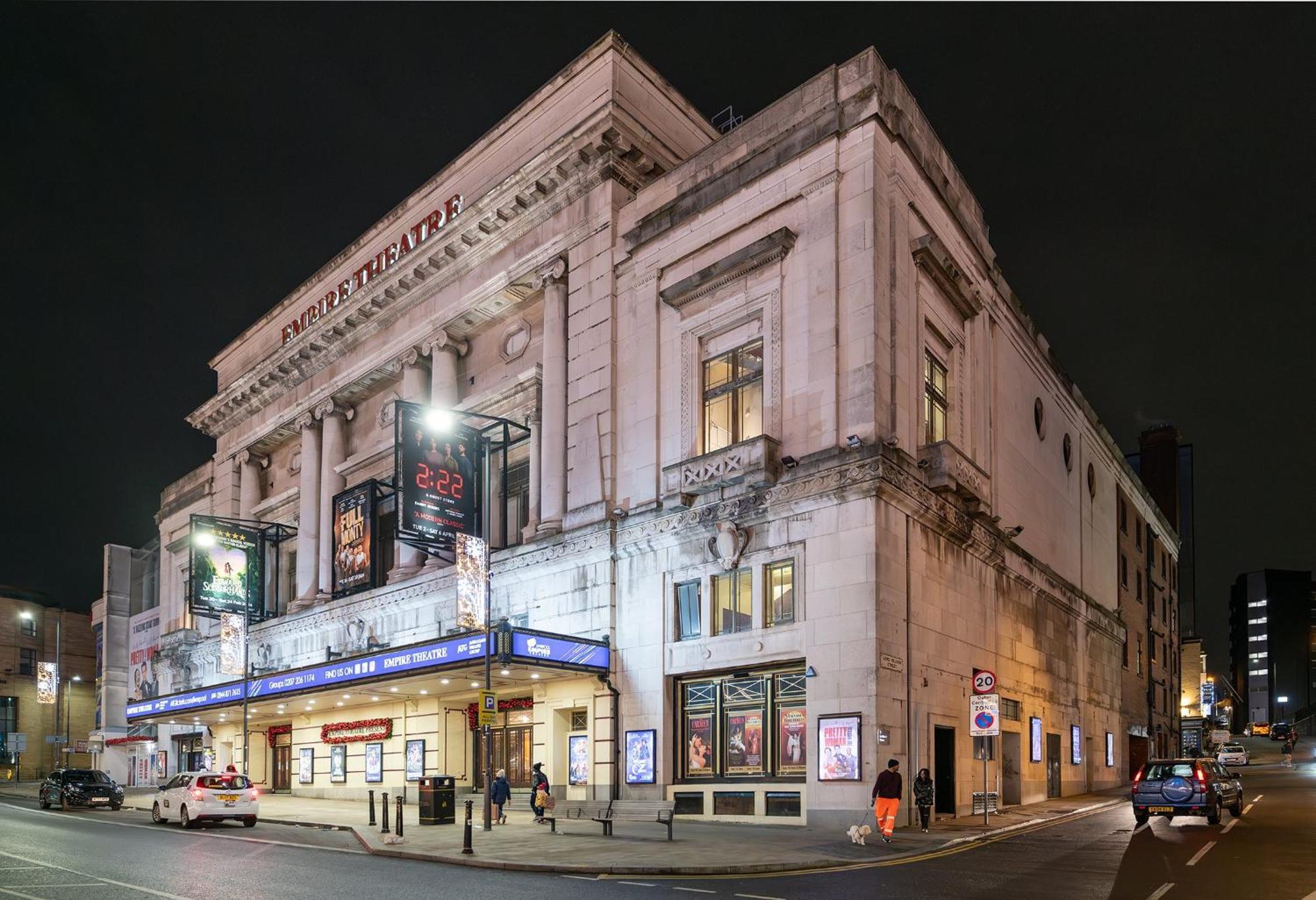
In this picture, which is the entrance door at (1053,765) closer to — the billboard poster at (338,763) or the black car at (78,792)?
the billboard poster at (338,763)

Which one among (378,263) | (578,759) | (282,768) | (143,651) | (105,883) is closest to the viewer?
(105,883)

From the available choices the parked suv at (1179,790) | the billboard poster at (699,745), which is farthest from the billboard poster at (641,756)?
the parked suv at (1179,790)

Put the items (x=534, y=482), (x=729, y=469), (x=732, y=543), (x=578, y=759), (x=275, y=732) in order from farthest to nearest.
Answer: (x=275, y=732) < (x=534, y=482) < (x=578, y=759) < (x=729, y=469) < (x=732, y=543)

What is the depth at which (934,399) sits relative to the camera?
109ft

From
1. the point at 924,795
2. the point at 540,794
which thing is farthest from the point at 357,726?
the point at 924,795

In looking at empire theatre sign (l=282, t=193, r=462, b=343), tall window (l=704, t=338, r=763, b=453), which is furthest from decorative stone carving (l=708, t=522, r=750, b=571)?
empire theatre sign (l=282, t=193, r=462, b=343)

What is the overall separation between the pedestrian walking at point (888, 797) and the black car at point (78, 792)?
2888cm

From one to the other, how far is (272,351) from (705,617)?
32.7 metres

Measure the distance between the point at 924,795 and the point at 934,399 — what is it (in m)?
12.7

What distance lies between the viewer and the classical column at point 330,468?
158ft

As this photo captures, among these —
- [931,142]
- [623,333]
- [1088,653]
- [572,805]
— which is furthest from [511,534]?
[1088,653]

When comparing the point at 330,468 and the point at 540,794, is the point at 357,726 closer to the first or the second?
the point at 330,468

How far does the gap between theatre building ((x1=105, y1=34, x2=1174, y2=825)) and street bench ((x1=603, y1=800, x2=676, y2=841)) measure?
3157mm

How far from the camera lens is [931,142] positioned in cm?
3309
